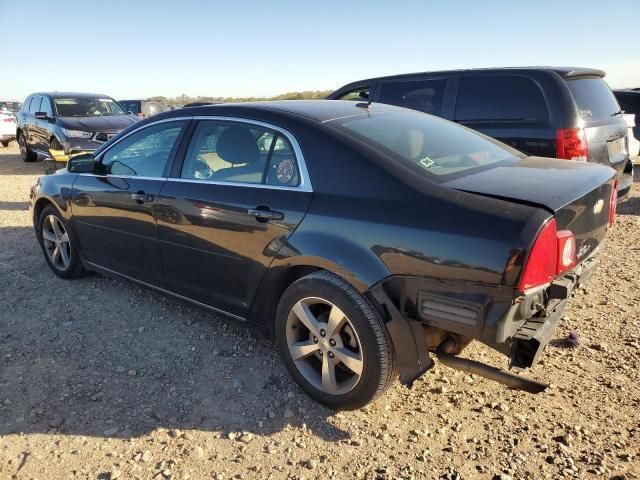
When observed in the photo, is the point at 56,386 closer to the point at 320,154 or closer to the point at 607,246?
the point at 320,154

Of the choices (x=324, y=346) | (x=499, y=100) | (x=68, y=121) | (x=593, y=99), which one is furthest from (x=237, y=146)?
(x=68, y=121)

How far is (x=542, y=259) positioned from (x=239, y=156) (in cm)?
188

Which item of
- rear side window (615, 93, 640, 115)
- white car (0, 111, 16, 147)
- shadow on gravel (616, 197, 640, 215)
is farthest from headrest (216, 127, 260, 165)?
white car (0, 111, 16, 147)

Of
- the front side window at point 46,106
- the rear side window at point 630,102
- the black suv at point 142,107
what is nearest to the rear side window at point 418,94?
the rear side window at point 630,102

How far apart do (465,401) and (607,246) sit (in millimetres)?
3405

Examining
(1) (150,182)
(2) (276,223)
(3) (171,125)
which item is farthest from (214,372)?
(3) (171,125)

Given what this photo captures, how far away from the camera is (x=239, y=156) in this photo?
125 inches

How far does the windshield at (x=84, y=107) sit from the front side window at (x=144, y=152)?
866cm

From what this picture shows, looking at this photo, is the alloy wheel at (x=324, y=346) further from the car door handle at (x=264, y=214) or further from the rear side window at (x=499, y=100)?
the rear side window at (x=499, y=100)

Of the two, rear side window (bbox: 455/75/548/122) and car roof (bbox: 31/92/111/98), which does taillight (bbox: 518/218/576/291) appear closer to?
rear side window (bbox: 455/75/548/122)

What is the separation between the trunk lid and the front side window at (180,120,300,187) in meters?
0.97

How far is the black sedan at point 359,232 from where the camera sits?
2.18m

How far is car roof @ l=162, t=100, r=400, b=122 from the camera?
9.91 feet

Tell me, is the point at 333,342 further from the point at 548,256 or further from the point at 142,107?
the point at 142,107
